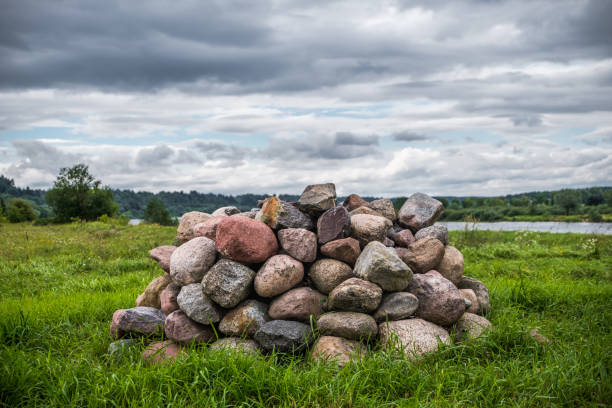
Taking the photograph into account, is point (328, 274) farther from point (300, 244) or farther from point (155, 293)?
point (155, 293)

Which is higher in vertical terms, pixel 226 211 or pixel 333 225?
pixel 226 211

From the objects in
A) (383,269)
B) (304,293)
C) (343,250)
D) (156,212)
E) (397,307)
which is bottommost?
(156,212)

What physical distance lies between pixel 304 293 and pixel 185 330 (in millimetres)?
1705

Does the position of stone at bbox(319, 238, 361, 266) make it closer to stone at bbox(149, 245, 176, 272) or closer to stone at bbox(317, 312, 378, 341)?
stone at bbox(317, 312, 378, 341)

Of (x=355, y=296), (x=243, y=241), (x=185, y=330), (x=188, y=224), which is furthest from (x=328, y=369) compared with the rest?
(x=188, y=224)

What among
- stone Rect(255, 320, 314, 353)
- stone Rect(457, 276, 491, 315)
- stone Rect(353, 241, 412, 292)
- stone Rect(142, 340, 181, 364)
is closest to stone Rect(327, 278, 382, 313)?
stone Rect(353, 241, 412, 292)

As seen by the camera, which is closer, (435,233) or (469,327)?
(469,327)

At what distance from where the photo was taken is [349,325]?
5.14m

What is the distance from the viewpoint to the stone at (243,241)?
5617mm

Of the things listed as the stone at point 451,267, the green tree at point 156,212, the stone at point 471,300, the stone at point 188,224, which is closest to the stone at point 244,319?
the stone at point 188,224

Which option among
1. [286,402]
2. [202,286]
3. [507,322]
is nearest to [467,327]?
[507,322]

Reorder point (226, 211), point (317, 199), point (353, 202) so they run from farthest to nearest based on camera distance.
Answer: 1. point (353, 202)
2. point (226, 211)
3. point (317, 199)

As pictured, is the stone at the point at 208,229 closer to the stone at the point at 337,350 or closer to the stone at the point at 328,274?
the stone at the point at 328,274

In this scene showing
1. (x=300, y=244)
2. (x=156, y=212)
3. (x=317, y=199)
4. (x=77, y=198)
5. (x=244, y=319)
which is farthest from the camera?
(x=156, y=212)
